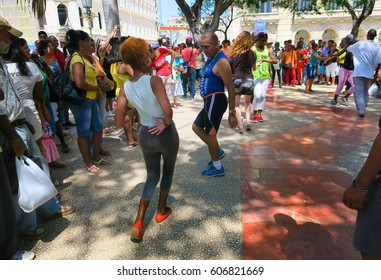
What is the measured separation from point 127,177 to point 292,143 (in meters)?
2.85

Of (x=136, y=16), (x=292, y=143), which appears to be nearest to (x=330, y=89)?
(x=292, y=143)

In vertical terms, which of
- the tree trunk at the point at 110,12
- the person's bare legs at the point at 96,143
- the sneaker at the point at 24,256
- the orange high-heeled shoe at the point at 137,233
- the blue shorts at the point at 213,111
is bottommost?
the sneaker at the point at 24,256

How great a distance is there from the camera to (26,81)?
112 inches

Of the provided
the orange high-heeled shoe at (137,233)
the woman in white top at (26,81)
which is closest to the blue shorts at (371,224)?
the orange high-heeled shoe at (137,233)

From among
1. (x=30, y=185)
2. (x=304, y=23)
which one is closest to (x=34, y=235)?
(x=30, y=185)

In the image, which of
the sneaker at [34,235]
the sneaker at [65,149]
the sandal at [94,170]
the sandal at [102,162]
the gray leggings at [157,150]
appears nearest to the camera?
the gray leggings at [157,150]

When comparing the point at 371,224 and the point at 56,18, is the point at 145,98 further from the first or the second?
the point at 56,18

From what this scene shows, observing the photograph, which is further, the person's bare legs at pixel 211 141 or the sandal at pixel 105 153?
the sandal at pixel 105 153

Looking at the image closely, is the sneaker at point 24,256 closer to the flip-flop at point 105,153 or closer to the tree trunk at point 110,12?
the flip-flop at point 105,153

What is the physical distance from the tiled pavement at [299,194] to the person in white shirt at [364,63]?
0.96 meters

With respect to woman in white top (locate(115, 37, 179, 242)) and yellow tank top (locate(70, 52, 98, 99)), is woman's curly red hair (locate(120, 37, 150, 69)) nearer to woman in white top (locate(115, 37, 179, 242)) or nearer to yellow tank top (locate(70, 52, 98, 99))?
woman in white top (locate(115, 37, 179, 242))

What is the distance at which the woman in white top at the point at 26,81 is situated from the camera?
270 cm

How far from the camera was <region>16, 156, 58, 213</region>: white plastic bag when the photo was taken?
7.28 ft
